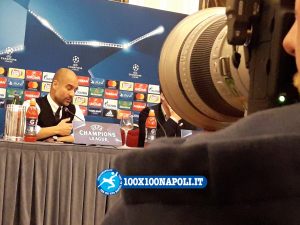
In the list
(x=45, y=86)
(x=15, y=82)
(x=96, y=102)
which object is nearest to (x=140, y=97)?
(x=96, y=102)

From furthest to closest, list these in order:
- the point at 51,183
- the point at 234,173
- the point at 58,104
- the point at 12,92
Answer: the point at 12,92 → the point at 58,104 → the point at 51,183 → the point at 234,173

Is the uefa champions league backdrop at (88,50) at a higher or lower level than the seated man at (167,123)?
higher

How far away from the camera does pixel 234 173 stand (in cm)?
33

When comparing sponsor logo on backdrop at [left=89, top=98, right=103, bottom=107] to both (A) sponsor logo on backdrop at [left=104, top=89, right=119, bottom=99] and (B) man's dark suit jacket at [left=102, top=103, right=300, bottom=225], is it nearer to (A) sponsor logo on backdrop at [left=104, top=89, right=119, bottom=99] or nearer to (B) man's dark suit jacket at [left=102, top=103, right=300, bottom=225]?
(A) sponsor logo on backdrop at [left=104, top=89, right=119, bottom=99]

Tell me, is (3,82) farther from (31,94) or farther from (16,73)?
(31,94)

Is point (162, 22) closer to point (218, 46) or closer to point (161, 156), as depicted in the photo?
point (218, 46)

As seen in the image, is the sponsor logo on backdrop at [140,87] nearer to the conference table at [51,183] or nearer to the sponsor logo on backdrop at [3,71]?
the sponsor logo on backdrop at [3,71]

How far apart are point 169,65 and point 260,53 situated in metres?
0.33

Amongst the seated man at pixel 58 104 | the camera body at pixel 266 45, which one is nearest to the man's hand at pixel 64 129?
the seated man at pixel 58 104

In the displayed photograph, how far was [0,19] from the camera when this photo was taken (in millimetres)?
4422

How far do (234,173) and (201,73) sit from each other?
49cm

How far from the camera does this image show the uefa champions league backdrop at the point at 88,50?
449cm

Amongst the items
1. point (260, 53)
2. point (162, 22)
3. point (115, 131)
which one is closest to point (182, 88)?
point (260, 53)

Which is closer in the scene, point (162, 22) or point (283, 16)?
point (283, 16)
